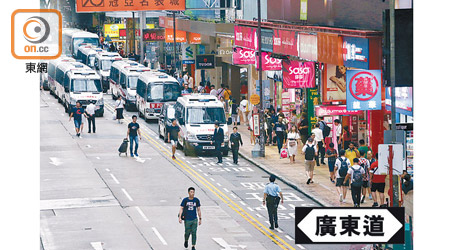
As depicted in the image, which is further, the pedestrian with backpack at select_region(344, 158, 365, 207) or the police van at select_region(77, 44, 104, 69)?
the police van at select_region(77, 44, 104, 69)

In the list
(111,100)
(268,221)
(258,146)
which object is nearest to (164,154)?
(258,146)

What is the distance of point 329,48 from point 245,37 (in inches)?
530

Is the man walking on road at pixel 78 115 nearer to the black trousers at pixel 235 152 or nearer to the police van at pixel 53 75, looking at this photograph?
the black trousers at pixel 235 152

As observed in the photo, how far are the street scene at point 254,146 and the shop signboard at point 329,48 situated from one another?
0.08 metres

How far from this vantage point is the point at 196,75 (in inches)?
2810

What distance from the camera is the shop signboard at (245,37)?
46438mm

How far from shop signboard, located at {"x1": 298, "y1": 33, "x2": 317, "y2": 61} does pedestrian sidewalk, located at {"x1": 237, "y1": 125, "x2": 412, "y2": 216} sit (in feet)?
14.3

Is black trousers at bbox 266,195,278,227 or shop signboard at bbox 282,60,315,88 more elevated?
shop signboard at bbox 282,60,315,88

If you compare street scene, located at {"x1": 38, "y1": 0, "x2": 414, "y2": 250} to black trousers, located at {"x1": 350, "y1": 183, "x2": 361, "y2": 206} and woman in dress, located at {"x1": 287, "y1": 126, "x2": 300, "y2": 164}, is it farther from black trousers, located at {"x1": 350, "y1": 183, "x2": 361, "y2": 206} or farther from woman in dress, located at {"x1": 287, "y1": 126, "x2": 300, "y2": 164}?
woman in dress, located at {"x1": 287, "y1": 126, "x2": 300, "y2": 164}

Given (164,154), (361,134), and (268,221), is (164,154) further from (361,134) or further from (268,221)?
(268,221)

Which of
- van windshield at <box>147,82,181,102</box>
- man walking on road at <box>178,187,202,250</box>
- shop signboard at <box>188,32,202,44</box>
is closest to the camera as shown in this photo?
man walking on road at <box>178,187,202,250</box>

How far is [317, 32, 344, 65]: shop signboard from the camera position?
3406cm

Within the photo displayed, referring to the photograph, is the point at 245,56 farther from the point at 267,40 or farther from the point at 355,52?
the point at 355,52

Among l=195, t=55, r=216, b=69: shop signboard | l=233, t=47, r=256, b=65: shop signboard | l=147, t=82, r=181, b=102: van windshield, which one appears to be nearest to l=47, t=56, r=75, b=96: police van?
l=195, t=55, r=216, b=69: shop signboard
